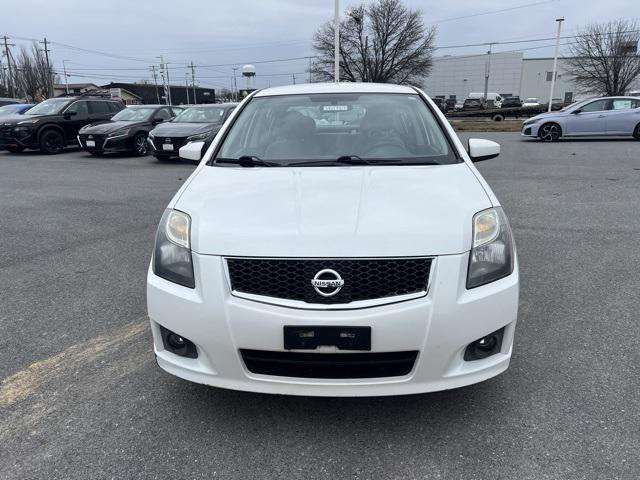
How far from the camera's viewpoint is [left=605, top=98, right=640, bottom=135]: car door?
52.0 ft

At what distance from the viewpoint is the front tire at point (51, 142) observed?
14.6m

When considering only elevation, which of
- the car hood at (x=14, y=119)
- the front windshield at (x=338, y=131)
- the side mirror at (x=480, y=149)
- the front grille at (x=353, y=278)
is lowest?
the front grille at (x=353, y=278)

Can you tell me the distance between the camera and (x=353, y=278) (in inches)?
80.7

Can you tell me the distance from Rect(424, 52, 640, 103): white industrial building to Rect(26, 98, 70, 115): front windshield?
80648 mm

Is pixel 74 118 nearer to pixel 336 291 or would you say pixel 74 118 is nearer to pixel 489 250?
pixel 336 291

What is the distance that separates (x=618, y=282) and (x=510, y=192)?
4.29 m

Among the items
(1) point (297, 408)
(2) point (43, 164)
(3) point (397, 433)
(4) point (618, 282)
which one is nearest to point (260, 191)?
(1) point (297, 408)

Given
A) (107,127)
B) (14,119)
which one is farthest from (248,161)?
(14,119)

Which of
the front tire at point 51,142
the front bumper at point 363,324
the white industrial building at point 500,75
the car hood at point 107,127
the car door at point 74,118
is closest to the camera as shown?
the front bumper at point 363,324

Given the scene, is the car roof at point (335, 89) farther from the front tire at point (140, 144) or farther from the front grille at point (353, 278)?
the front tire at point (140, 144)

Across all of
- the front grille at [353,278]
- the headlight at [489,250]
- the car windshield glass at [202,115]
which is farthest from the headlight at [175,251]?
the car windshield glass at [202,115]

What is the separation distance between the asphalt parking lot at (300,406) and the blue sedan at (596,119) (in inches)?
520

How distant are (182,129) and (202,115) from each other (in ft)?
3.53

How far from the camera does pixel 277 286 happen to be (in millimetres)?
2072
